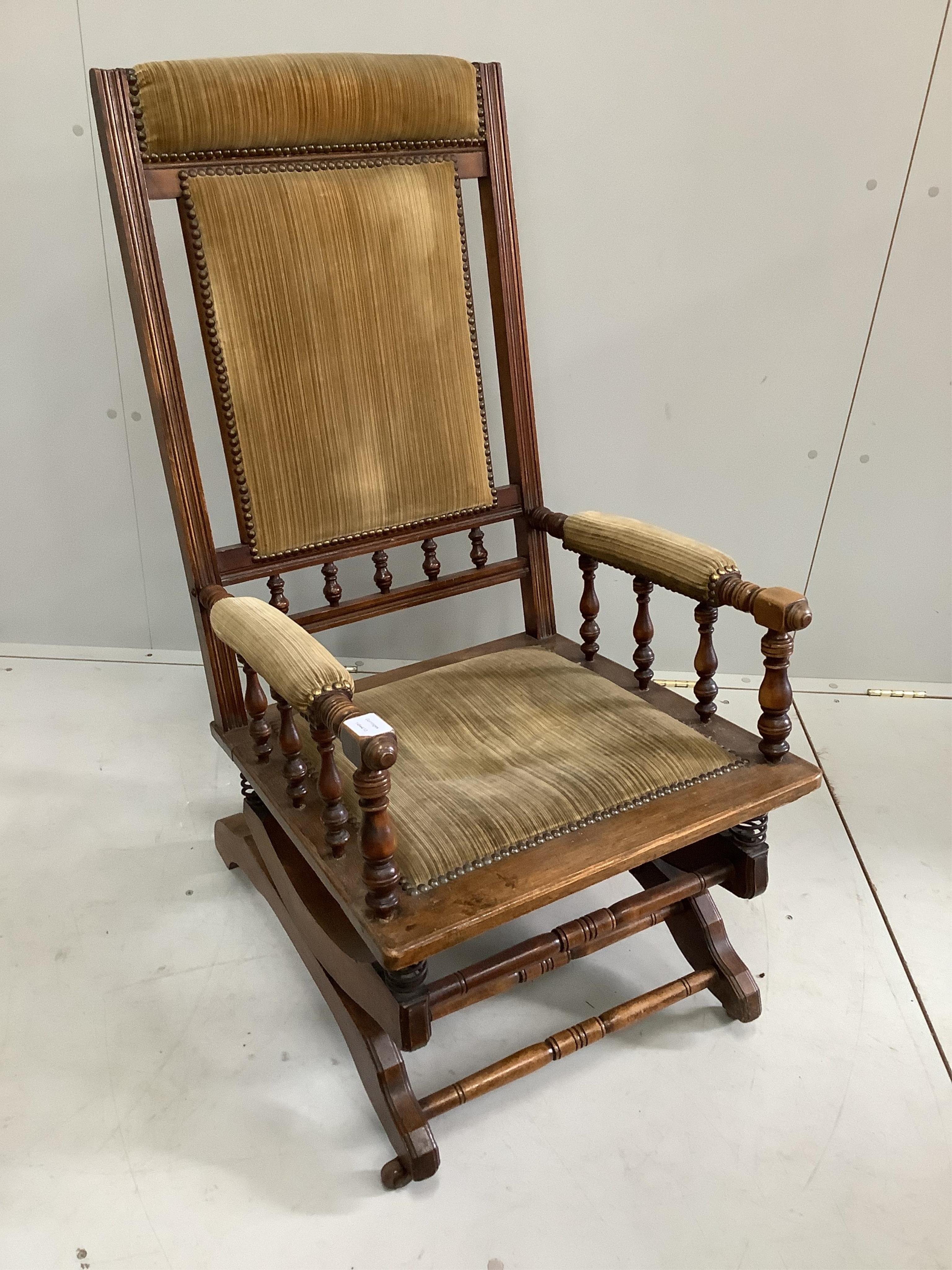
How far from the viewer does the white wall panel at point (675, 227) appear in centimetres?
188

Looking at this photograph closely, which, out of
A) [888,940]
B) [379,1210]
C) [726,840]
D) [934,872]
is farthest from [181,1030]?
[934,872]

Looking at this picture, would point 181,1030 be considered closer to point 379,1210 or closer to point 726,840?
point 379,1210

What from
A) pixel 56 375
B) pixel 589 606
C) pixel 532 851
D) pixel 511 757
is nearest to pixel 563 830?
pixel 532 851

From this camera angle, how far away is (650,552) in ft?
4.66

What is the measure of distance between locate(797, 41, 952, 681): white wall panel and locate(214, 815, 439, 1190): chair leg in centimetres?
162

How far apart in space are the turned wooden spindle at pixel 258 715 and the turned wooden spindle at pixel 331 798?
202 millimetres

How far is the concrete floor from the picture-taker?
1252mm

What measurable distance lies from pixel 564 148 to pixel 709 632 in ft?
3.94

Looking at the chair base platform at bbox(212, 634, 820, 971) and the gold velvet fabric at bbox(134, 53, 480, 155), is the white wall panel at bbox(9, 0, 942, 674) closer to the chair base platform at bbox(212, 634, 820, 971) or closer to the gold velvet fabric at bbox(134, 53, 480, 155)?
the gold velvet fabric at bbox(134, 53, 480, 155)

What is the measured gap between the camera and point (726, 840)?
1414 millimetres

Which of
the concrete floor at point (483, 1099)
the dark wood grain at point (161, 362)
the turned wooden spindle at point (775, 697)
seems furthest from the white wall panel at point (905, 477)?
the dark wood grain at point (161, 362)

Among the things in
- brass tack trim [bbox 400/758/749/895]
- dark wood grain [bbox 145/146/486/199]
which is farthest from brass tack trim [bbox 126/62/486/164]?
brass tack trim [bbox 400/758/749/895]

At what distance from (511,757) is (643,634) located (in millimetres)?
329

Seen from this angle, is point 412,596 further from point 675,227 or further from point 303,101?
point 675,227
